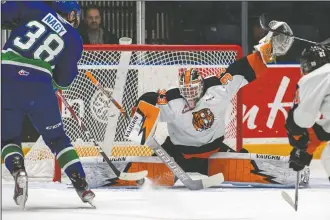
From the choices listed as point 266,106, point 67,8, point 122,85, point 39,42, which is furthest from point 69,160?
point 266,106

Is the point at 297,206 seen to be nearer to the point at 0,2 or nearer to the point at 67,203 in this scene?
the point at 67,203

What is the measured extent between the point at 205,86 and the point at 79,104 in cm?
77

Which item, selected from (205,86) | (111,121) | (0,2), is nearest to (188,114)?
(205,86)

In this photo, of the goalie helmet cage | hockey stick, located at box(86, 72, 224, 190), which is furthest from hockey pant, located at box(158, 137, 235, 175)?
the goalie helmet cage

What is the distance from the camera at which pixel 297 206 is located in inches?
160

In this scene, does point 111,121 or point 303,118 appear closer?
point 303,118

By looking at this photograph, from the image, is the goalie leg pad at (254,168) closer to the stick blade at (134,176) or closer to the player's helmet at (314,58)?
the stick blade at (134,176)

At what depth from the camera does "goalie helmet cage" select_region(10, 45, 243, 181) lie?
5320mm

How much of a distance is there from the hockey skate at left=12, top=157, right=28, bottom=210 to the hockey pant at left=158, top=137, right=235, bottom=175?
3.83ft

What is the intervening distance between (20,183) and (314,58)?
1.16 meters

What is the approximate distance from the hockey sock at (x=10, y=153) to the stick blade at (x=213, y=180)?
1127 millimetres

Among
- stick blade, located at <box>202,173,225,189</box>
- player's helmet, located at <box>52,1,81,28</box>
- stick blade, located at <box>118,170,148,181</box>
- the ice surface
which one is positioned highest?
player's helmet, located at <box>52,1,81,28</box>

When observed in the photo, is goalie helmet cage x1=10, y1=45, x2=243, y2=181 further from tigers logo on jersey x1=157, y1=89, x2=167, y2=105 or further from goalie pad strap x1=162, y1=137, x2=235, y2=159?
tigers logo on jersey x1=157, y1=89, x2=167, y2=105

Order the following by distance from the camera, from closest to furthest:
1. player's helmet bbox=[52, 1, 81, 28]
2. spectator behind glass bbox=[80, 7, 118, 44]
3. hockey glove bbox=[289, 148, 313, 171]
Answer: hockey glove bbox=[289, 148, 313, 171] < player's helmet bbox=[52, 1, 81, 28] < spectator behind glass bbox=[80, 7, 118, 44]
